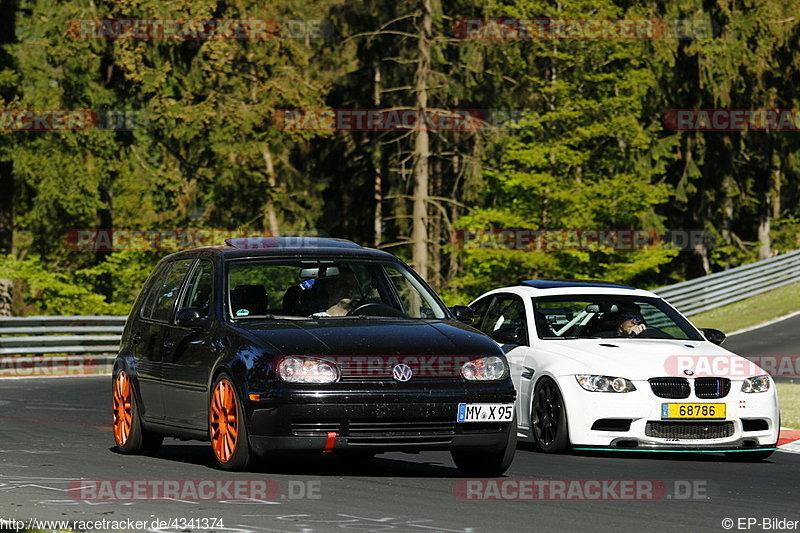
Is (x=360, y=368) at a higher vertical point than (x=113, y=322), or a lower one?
higher

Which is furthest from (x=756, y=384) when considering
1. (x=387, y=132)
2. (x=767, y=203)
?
(x=767, y=203)

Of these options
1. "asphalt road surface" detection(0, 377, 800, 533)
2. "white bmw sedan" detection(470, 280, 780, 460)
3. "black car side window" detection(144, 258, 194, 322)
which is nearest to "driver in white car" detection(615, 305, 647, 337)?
"white bmw sedan" detection(470, 280, 780, 460)

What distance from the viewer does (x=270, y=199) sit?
160 feet

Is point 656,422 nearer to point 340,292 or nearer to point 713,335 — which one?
point 713,335

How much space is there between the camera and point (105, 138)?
43.6 m

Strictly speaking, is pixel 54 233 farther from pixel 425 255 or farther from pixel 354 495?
pixel 354 495

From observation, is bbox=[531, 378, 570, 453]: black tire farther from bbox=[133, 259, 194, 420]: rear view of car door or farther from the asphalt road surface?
bbox=[133, 259, 194, 420]: rear view of car door

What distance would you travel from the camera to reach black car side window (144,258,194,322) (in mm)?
11867

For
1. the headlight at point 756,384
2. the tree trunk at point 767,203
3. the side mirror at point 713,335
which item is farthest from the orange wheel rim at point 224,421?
the tree trunk at point 767,203

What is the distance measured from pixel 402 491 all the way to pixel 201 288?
2.80m

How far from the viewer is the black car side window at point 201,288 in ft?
36.6

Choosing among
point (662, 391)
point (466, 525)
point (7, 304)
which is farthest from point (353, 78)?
point (466, 525)

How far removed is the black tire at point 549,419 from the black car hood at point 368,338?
96.9 inches

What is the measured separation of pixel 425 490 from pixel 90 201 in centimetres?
3530
